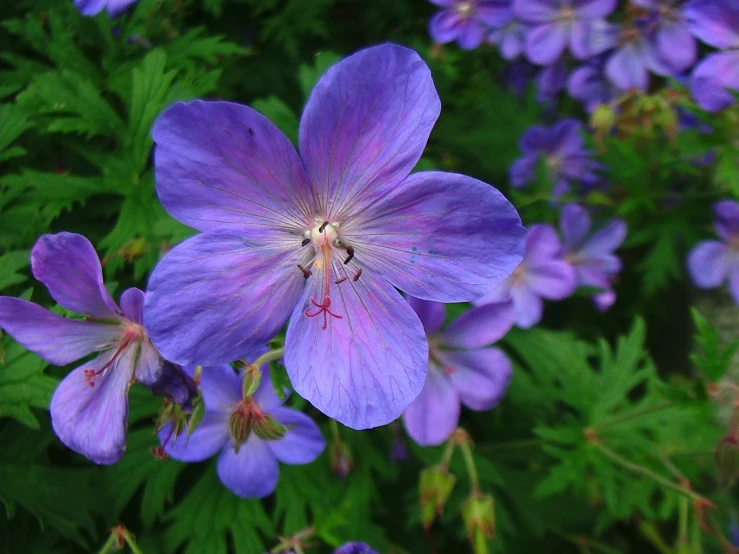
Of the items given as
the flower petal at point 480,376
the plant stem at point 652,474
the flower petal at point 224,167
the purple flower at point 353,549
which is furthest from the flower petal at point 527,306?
the flower petal at point 224,167

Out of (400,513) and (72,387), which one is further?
(400,513)

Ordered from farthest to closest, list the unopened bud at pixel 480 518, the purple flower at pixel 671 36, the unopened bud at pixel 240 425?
the purple flower at pixel 671 36 < the unopened bud at pixel 480 518 < the unopened bud at pixel 240 425

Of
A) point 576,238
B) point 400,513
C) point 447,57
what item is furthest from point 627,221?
point 400,513

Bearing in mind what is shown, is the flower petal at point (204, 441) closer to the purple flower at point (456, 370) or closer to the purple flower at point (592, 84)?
the purple flower at point (456, 370)

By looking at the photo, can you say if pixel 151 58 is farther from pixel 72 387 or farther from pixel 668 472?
pixel 668 472

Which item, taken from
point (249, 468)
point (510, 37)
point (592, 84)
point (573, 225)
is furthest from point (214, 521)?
point (592, 84)

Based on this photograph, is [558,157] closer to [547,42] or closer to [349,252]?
[547,42]
